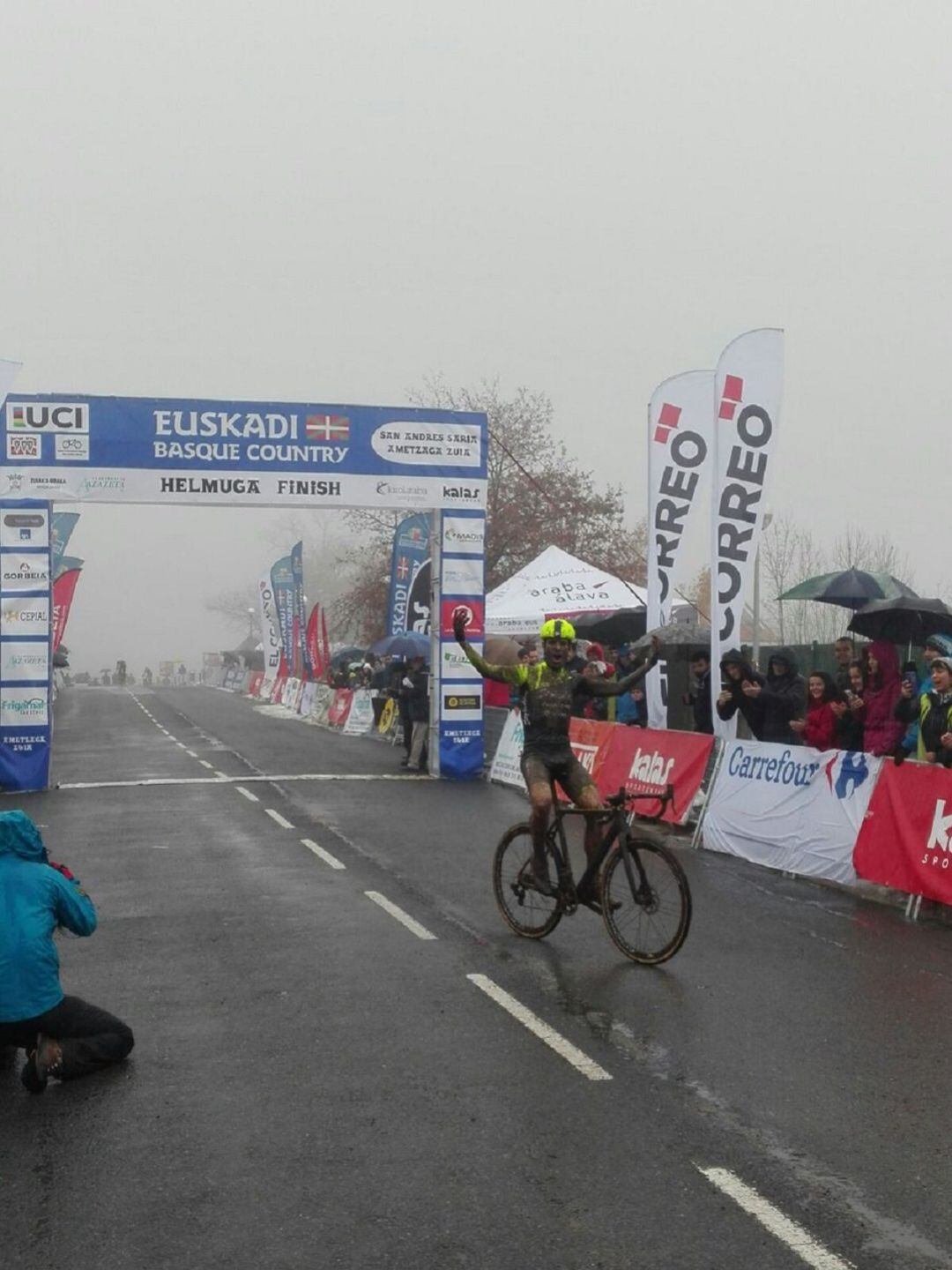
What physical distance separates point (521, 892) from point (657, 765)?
6118mm

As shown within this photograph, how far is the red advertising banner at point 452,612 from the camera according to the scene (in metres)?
21.2

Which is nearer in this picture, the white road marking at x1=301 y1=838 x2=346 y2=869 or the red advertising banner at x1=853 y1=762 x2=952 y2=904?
the red advertising banner at x1=853 y1=762 x2=952 y2=904

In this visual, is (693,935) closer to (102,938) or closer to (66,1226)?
(102,938)

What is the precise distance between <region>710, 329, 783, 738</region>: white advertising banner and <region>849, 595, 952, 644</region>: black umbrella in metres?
1.58

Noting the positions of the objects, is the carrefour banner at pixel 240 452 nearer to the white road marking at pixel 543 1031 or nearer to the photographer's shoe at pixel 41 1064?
the white road marking at pixel 543 1031

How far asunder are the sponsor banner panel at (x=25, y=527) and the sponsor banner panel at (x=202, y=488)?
0.81ft

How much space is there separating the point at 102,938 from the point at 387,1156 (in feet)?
15.2

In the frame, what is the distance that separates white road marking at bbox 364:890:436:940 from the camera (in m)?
9.45

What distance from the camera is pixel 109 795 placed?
60.8 feet

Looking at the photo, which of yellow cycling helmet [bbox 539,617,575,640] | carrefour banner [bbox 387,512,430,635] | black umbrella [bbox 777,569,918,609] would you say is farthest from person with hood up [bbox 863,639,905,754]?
carrefour banner [bbox 387,512,430,635]

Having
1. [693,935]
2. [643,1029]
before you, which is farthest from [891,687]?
[643,1029]

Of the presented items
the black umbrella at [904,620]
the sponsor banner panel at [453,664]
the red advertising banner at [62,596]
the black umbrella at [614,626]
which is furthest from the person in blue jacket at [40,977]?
the red advertising banner at [62,596]

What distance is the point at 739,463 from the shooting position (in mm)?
15258

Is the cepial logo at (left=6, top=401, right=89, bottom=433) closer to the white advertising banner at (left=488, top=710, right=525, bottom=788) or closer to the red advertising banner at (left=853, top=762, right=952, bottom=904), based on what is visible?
the white advertising banner at (left=488, top=710, right=525, bottom=788)
